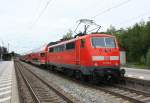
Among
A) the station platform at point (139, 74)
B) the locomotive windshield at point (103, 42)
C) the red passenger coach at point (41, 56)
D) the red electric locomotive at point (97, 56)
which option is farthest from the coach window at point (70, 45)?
the red passenger coach at point (41, 56)

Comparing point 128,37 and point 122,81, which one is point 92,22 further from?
point 128,37

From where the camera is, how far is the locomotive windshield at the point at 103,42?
20245 mm

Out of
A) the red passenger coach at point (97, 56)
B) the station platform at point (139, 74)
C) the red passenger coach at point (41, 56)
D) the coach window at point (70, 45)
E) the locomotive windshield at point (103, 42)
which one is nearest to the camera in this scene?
the red passenger coach at point (97, 56)

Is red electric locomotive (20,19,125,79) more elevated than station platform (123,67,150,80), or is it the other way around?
red electric locomotive (20,19,125,79)

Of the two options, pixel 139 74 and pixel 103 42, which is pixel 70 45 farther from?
pixel 139 74

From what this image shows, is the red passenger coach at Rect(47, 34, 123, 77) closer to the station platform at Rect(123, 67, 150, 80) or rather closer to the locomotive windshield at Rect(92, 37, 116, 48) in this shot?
the locomotive windshield at Rect(92, 37, 116, 48)

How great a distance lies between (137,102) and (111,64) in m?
6.73

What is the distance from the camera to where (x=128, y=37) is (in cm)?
6406

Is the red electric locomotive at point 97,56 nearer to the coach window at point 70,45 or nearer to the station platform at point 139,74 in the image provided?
the coach window at point 70,45

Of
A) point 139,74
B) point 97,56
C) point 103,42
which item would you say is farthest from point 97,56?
point 139,74

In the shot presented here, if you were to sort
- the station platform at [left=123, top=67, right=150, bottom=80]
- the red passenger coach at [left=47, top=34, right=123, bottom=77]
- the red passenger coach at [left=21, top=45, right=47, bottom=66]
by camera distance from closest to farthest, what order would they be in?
the red passenger coach at [left=47, top=34, right=123, bottom=77]
the station platform at [left=123, top=67, right=150, bottom=80]
the red passenger coach at [left=21, top=45, right=47, bottom=66]

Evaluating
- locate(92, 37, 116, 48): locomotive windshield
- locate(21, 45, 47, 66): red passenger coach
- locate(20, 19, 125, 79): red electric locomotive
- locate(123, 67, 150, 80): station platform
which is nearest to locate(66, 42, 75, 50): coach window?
Result: locate(20, 19, 125, 79): red electric locomotive

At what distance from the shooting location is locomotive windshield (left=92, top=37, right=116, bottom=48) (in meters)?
20.2

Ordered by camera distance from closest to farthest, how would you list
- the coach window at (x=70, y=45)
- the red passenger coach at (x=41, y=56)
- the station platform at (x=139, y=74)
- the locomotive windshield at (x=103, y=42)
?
the locomotive windshield at (x=103, y=42) → the coach window at (x=70, y=45) → the station platform at (x=139, y=74) → the red passenger coach at (x=41, y=56)
